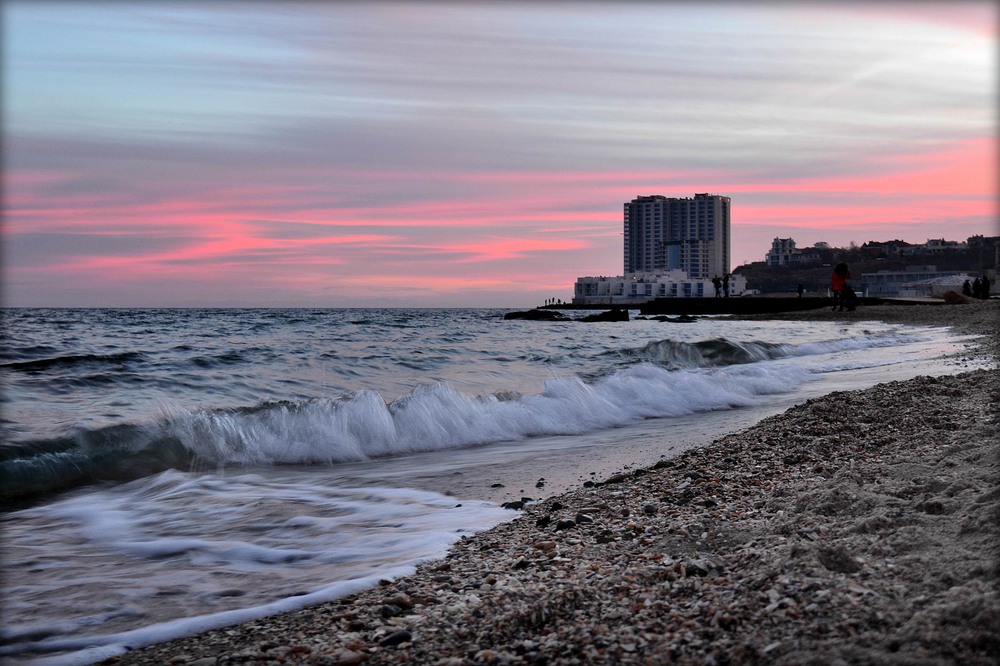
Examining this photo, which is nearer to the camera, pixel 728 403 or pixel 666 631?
pixel 666 631

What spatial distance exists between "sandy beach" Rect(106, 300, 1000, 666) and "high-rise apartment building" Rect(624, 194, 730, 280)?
179 m

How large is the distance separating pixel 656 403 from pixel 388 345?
488 inches

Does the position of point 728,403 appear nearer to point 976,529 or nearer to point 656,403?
point 656,403

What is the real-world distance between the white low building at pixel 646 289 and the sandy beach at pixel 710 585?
396ft

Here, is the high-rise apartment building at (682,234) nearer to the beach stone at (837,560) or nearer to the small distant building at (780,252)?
the small distant building at (780,252)

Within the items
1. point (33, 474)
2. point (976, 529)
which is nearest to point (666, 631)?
point (976, 529)

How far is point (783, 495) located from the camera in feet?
13.5

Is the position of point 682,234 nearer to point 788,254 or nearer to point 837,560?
point 788,254

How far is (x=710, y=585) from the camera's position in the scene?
2.79 m

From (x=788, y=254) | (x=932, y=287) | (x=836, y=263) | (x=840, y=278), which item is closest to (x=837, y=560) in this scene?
(x=840, y=278)

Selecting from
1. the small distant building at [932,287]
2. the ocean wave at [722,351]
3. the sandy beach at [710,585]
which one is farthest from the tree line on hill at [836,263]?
the sandy beach at [710,585]

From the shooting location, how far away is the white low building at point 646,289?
127 meters

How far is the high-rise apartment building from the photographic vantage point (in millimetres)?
180250

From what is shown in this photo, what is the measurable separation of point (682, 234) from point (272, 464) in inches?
7614
